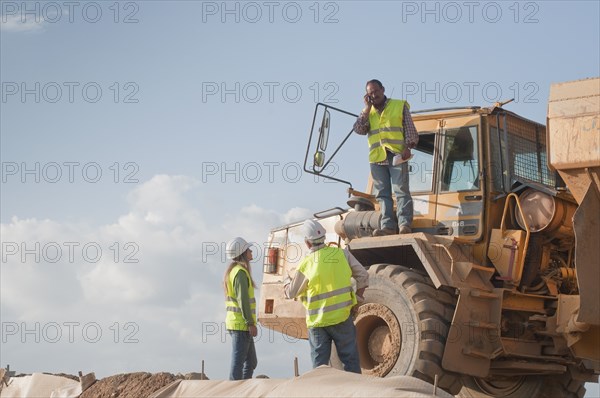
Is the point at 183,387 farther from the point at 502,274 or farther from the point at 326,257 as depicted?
the point at 502,274

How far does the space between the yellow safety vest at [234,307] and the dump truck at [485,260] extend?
1.25 m

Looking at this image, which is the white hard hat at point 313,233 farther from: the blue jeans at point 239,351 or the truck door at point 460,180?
the truck door at point 460,180

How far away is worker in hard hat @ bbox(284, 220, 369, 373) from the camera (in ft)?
30.0

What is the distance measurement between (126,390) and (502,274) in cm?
443

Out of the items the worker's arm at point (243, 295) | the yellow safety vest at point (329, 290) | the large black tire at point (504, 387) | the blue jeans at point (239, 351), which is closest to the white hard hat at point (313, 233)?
the yellow safety vest at point (329, 290)

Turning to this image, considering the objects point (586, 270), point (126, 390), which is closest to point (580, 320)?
point (586, 270)

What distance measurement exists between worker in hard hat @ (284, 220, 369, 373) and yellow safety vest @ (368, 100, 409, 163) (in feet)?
6.62

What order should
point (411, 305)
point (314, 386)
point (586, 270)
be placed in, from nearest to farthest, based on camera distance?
point (314, 386), point (586, 270), point (411, 305)

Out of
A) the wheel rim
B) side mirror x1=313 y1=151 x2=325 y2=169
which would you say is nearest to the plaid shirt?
side mirror x1=313 y1=151 x2=325 y2=169

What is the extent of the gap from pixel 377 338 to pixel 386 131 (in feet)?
7.58

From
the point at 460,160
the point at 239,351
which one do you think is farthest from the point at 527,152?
the point at 239,351

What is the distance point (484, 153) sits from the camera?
1083cm

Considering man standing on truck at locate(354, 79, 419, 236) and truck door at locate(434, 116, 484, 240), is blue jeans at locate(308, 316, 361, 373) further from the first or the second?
truck door at locate(434, 116, 484, 240)

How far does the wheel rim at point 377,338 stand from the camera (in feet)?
33.3
